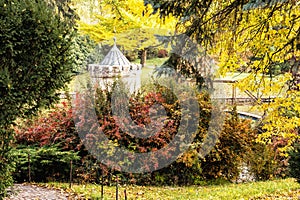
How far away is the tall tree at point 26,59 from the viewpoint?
371cm

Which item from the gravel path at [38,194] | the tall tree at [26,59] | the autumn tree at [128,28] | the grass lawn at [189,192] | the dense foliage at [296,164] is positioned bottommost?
the grass lawn at [189,192]

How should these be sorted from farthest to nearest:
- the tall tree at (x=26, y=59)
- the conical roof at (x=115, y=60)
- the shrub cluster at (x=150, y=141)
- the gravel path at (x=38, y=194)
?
the conical roof at (x=115, y=60), the shrub cluster at (x=150, y=141), the gravel path at (x=38, y=194), the tall tree at (x=26, y=59)

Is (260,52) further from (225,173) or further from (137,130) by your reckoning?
(225,173)

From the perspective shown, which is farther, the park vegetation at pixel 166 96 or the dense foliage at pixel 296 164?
the dense foliage at pixel 296 164

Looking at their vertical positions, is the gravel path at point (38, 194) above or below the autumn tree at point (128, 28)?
below

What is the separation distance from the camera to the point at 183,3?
13.5ft

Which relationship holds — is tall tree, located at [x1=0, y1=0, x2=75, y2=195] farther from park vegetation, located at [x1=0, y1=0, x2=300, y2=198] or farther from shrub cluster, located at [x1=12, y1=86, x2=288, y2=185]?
shrub cluster, located at [x1=12, y1=86, x2=288, y2=185]

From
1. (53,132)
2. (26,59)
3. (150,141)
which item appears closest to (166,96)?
(150,141)

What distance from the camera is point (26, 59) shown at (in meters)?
3.90

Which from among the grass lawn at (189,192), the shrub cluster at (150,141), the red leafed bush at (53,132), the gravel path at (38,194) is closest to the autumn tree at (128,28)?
the shrub cluster at (150,141)

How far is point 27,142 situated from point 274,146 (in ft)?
18.3

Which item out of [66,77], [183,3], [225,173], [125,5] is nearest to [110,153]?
[225,173]

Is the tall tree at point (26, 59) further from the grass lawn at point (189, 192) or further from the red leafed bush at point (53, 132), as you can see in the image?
the red leafed bush at point (53, 132)

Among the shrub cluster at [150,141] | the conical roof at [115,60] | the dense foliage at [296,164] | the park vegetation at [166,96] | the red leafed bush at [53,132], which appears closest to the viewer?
the park vegetation at [166,96]
